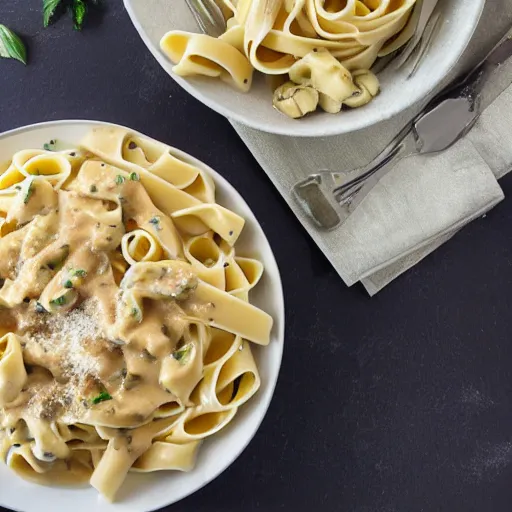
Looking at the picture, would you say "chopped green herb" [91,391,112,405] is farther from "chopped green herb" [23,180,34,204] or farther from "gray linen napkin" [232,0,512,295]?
"gray linen napkin" [232,0,512,295]

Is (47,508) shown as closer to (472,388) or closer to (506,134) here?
(472,388)

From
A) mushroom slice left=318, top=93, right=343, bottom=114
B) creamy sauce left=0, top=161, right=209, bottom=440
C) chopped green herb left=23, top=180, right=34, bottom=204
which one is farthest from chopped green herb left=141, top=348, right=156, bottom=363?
mushroom slice left=318, top=93, right=343, bottom=114

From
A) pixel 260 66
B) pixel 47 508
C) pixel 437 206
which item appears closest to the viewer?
pixel 260 66

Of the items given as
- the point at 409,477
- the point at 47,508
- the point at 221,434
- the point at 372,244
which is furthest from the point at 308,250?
the point at 47,508

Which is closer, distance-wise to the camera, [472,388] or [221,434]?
[221,434]

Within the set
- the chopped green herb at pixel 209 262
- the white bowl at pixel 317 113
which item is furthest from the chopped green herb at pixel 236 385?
the white bowl at pixel 317 113

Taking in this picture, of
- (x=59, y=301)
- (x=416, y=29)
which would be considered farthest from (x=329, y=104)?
(x=59, y=301)
